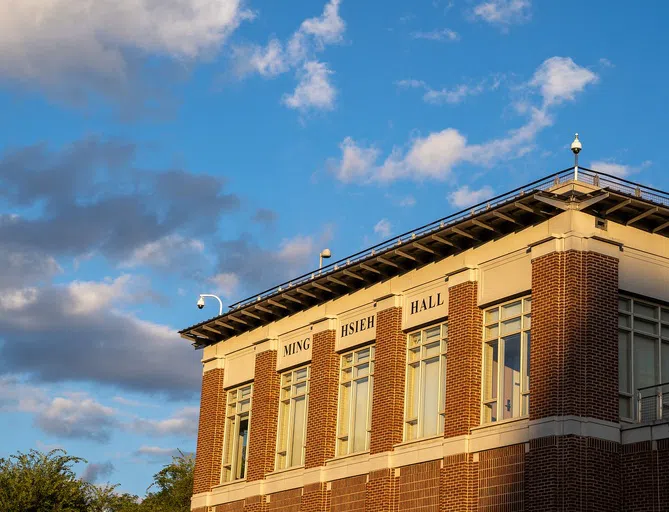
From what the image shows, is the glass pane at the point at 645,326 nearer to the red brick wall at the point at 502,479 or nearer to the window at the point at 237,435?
the red brick wall at the point at 502,479

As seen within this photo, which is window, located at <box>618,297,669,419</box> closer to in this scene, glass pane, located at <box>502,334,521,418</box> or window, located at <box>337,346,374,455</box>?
glass pane, located at <box>502,334,521,418</box>

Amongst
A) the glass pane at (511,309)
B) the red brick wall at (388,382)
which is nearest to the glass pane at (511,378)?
the glass pane at (511,309)

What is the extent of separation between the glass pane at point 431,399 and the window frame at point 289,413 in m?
6.71

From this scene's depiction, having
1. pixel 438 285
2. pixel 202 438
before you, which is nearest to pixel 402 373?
pixel 438 285

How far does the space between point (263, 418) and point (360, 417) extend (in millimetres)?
5622

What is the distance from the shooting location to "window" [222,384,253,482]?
4675cm

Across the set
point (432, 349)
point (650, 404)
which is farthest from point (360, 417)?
point (650, 404)

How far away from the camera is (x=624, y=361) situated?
33.7 m

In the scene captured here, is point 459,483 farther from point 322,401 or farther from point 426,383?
point 322,401

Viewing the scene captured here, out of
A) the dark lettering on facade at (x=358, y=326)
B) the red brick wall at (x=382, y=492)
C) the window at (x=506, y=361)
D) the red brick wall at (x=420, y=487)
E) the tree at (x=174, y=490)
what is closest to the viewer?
the window at (x=506, y=361)

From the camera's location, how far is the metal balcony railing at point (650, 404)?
1309 inches

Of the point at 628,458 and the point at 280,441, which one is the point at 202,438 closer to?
the point at 280,441

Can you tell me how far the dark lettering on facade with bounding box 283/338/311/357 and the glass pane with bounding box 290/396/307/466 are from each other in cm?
185

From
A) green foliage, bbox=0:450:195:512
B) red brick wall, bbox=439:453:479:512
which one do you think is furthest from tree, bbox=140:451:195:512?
red brick wall, bbox=439:453:479:512
